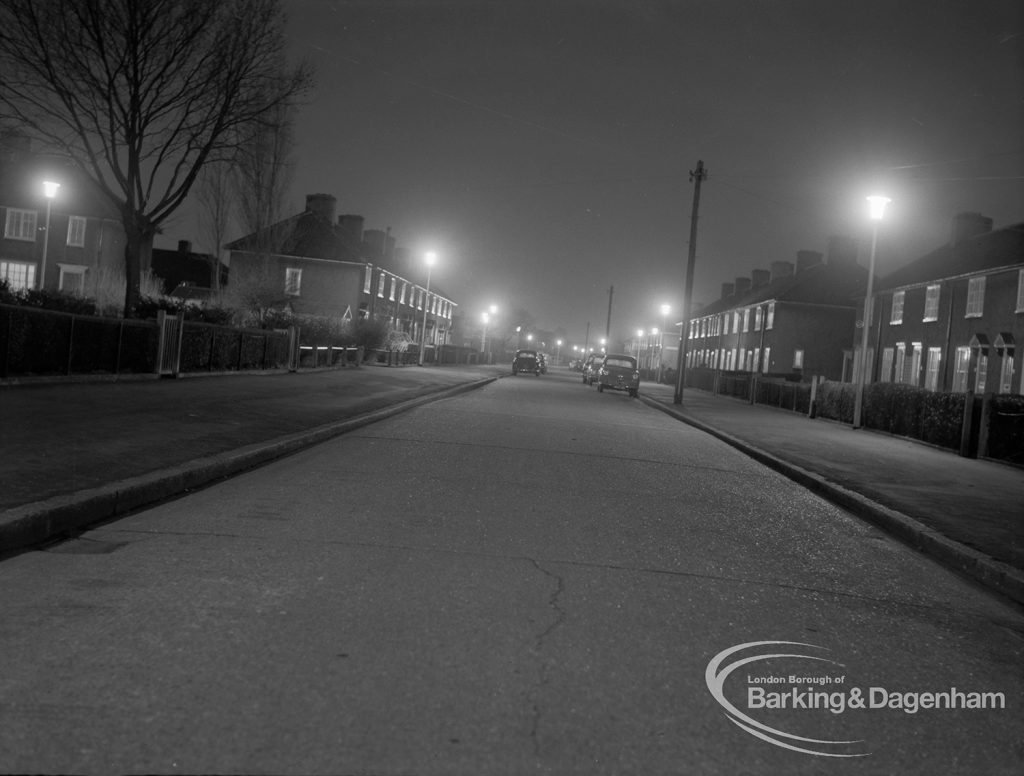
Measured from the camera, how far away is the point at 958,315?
116ft

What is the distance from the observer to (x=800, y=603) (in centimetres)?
572

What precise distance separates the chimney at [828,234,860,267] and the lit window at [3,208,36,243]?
49.5 metres

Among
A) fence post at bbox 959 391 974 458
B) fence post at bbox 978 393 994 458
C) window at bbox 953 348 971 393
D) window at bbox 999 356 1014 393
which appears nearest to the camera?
fence post at bbox 978 393 994 458

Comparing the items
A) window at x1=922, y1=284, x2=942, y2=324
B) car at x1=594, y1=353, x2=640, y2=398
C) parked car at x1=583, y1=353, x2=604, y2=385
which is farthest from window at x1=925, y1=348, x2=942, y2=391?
parked car at x1=583, y1=353, x2=604, y2=385

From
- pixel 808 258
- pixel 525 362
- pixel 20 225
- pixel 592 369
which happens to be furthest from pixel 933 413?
pixel 808 258

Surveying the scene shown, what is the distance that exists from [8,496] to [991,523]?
908cm

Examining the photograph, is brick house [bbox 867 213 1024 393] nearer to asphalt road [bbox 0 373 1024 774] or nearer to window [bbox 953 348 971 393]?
window [bbox 953 348 971 393]

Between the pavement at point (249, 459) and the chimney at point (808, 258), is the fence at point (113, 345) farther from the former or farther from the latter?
the chimney at point (808, 258)

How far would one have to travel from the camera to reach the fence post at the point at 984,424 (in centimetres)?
1695

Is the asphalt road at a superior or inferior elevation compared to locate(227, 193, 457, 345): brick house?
inferior

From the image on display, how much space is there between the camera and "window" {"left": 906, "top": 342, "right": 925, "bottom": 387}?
38844 millimetres

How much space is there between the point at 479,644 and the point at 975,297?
35.2m

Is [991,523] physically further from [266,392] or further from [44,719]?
[266,392]

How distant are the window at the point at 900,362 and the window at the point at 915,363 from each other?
2.57 feet
